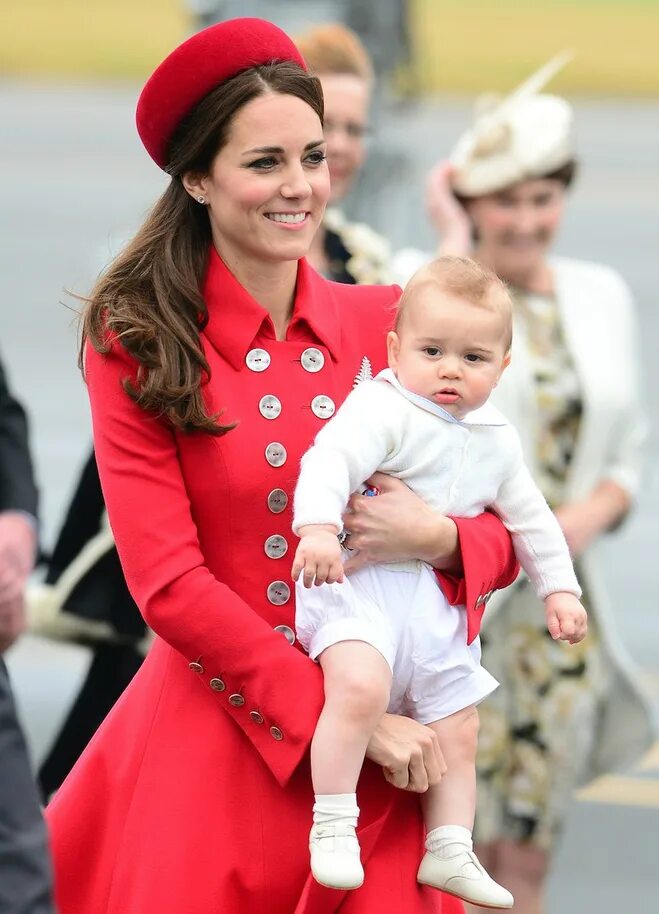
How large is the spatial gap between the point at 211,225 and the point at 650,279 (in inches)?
550

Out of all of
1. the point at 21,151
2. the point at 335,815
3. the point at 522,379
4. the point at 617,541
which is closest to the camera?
the point at 335,815

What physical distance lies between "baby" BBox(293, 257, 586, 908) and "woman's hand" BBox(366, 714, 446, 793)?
4 cm

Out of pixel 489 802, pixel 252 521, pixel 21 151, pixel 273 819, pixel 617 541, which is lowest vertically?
pixel 21 151

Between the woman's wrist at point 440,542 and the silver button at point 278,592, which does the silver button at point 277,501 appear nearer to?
the silver button at point 278,592

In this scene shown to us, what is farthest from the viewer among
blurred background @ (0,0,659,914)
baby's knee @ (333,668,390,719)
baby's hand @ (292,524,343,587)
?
blurred background @ (0,0,659,914)

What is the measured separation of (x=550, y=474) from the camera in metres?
5.11

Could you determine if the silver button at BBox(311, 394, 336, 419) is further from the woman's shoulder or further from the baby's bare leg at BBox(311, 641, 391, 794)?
the woman's shoulder

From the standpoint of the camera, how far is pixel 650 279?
1686 centimetres

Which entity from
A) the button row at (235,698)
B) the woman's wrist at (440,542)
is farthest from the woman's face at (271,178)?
the button row at (235,698)

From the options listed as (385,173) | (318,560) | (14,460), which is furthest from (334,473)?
(385,173)

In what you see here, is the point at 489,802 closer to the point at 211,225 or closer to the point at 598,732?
the point at 598,732

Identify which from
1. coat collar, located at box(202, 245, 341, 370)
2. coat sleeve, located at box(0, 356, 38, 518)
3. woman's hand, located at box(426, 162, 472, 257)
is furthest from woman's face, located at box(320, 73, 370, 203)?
coat collar, located at box(202, 245, 341, 370)

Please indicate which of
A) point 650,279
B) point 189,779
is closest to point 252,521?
point 189,779

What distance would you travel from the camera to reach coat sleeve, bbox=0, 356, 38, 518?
3959 mm
